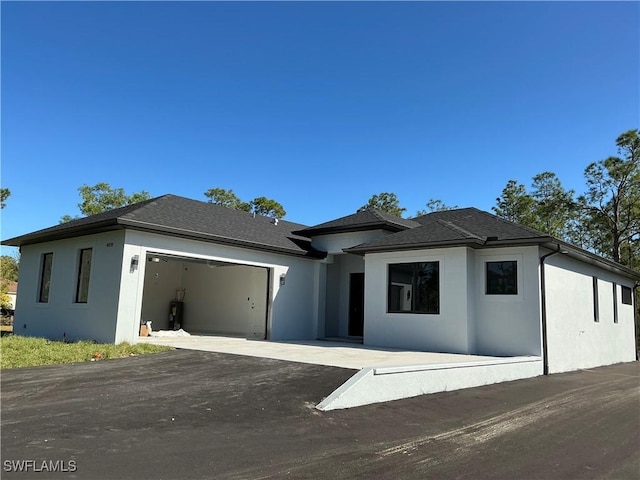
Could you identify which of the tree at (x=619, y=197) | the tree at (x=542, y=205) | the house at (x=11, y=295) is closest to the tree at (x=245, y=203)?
the house at (x=11, y=295)

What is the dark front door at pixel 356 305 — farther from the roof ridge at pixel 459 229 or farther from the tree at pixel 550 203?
the tree at pixel 550 203

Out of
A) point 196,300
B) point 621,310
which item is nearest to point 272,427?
point 196,300

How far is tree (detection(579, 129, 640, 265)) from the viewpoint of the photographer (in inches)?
1133

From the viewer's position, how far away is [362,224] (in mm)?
16641

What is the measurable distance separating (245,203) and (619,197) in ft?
98.4

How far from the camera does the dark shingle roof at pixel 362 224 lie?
1647 cm

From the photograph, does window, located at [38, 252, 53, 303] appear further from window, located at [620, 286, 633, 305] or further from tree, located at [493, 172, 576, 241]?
tree, located at [493, 172, 576, 241]

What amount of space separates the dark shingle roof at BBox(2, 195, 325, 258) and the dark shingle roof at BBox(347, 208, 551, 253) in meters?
3.14

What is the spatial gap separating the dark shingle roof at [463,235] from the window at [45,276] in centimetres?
1007

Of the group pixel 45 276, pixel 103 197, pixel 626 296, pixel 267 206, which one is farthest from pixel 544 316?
pixel 267 206

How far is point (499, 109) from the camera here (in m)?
17.1

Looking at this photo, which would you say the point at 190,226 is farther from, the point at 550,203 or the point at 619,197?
the point at 619,197

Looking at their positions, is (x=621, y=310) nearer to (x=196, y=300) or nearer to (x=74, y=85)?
(x=196, y=300)

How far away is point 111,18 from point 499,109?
43.5ft
